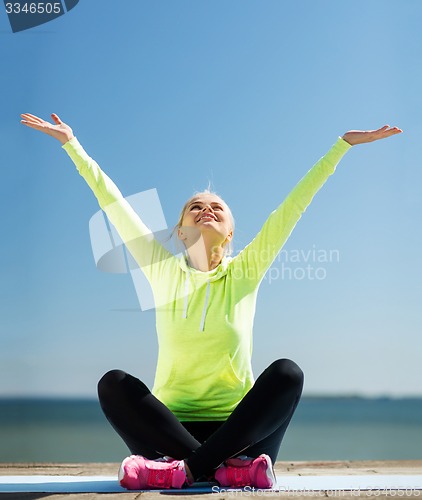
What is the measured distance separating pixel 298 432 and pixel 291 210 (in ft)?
22.7

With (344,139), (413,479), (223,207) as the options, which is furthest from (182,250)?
(413,479)

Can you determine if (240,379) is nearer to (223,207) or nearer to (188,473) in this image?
(188,473)

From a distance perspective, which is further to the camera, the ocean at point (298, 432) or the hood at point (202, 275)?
the ocean at point (298, 432)

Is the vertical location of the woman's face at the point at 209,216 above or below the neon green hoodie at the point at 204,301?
above

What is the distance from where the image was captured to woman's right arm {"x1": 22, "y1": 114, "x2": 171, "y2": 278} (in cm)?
190

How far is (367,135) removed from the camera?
1.90 m

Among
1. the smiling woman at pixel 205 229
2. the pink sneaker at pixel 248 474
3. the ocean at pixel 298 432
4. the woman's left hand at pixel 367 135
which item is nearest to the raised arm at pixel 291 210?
the woman's left hand at pixel 367 135

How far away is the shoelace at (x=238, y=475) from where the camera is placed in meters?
1.58

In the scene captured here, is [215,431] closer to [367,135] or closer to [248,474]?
[248,474]

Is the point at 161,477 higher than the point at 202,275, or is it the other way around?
the point at 202,275

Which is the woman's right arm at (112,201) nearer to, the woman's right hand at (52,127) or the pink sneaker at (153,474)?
the woman's right hand at (52,127)

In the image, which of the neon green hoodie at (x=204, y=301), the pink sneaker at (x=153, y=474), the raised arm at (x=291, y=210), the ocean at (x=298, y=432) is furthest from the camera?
the ocean at (x=298, y=432)

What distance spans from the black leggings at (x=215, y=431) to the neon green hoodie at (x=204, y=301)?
0.12m

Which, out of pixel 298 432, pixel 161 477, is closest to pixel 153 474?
pixel 161 477
